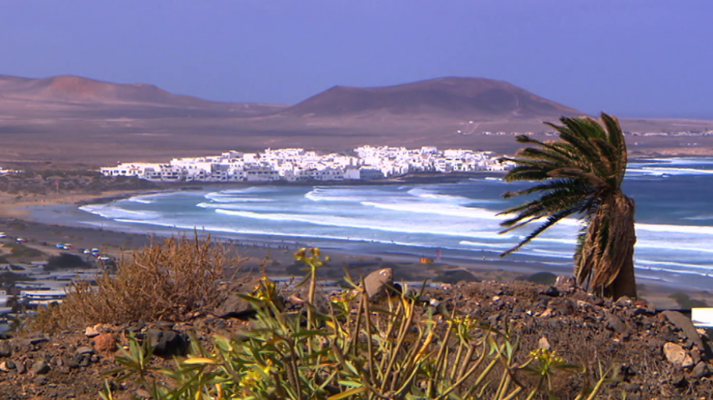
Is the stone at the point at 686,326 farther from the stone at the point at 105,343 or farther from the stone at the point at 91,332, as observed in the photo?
the stone at the point at 91,332

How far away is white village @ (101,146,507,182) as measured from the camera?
6156 centimetres

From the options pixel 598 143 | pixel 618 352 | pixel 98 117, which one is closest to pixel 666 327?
A: pixel 618 352

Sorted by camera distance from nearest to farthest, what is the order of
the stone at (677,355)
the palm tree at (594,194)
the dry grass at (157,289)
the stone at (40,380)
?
the stone at (40,380) < the stone at (677,355) < the dry grass at (157,289) < the palm tree at (594,194)

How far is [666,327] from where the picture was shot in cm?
713

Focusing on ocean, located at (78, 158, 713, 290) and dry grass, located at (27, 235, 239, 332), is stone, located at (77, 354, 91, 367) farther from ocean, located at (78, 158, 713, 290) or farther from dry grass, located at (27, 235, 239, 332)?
ocean, located at (78, 158, 713, 290)

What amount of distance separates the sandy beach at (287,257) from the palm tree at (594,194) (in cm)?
414

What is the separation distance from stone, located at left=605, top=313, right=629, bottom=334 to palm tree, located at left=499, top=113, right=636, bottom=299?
10.7 feet

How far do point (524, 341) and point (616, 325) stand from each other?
47.1 inches

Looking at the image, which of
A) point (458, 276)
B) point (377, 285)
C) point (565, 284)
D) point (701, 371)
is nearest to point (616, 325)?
point (701, 371)

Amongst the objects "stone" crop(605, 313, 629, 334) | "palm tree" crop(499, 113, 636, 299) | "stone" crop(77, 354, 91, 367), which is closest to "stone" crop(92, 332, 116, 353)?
"stone" crop(77, 354, 91, 367)

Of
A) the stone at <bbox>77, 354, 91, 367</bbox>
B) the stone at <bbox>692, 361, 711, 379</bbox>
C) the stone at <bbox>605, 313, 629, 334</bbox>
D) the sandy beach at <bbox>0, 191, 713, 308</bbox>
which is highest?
the stone at <bbox>77, 354, 91, 367</bbox>

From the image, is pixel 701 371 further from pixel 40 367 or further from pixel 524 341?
pixel 40 367

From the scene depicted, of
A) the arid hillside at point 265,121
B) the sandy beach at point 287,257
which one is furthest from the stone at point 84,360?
the arid hillside at point 265,121

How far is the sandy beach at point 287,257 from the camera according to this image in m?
20.1
